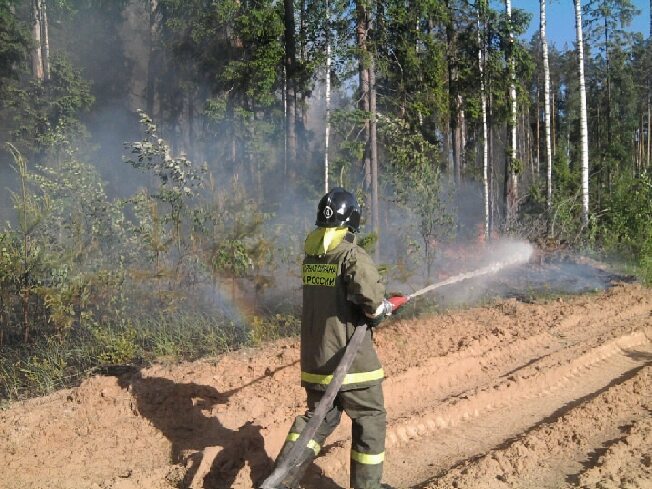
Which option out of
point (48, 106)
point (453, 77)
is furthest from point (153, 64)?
point (453, 77)

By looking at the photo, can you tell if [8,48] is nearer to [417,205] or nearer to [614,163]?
[417,205]

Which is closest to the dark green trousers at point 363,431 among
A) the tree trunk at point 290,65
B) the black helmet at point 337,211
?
the black helmet at point 337,211

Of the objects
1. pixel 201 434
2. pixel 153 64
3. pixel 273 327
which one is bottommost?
pixel 201 434

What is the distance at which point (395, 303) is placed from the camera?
13.9ft

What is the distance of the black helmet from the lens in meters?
4.16

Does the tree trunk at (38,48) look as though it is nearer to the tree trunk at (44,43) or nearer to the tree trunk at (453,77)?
the tree trunk at (44,43)

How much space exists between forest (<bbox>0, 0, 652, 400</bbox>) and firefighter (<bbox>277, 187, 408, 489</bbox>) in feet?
11.2

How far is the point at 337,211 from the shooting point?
4152 millimetres

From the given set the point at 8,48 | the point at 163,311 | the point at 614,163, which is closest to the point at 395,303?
the point at 163,311

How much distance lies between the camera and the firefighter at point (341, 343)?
4.08 metres

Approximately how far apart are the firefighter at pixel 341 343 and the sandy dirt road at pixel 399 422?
0.70m

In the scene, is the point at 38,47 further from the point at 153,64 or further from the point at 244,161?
the point at 244,161

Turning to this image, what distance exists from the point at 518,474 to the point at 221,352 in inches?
157

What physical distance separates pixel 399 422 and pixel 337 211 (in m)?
2.44
